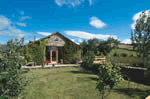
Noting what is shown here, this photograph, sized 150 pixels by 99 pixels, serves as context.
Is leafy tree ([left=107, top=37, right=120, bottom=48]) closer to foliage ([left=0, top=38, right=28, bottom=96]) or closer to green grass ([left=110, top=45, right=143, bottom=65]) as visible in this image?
green grass ([left=110, top=45, right=143, bottom=65])

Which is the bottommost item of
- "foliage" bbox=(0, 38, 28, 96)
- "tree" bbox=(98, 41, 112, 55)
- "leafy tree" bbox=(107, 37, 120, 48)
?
"foliage" bbox=(0, 38, 28, 96)

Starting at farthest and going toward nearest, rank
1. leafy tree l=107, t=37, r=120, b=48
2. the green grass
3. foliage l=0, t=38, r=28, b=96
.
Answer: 1. leafy tree l=107, t=37, r=120, b=48
2. the green grass
3. foliage l=0, t=38, r=28, b=96

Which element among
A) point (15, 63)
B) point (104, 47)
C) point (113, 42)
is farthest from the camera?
point (113, 42)

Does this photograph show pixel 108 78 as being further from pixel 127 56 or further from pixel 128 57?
pixel 127 56

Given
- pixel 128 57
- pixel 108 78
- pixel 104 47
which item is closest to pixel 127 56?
pixel 128 57

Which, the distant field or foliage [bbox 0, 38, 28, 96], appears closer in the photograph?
foliage [bbox 0, 38, 28, 96]

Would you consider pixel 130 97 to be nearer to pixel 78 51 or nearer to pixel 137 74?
→ pixel 137 74

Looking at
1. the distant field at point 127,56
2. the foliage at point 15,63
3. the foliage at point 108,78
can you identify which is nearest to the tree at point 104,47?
the distant field at point 127,56

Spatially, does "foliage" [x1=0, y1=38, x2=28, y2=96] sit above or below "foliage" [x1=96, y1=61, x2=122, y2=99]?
above

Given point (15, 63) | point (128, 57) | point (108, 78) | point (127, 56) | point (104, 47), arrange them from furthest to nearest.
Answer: point (104, 47), point (127, 56), point (128, 57), point (108, 78), point (15, 63)

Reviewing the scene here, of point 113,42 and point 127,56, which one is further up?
point 113,42

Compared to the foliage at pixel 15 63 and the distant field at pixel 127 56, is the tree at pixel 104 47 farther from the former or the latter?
the foliage at pixel 15 63

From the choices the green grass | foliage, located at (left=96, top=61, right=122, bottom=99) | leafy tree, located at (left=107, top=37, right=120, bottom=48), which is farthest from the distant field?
foliage, located at (left=96, top=61, right=122, bottom=99)

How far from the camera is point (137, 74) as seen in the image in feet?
32.9
